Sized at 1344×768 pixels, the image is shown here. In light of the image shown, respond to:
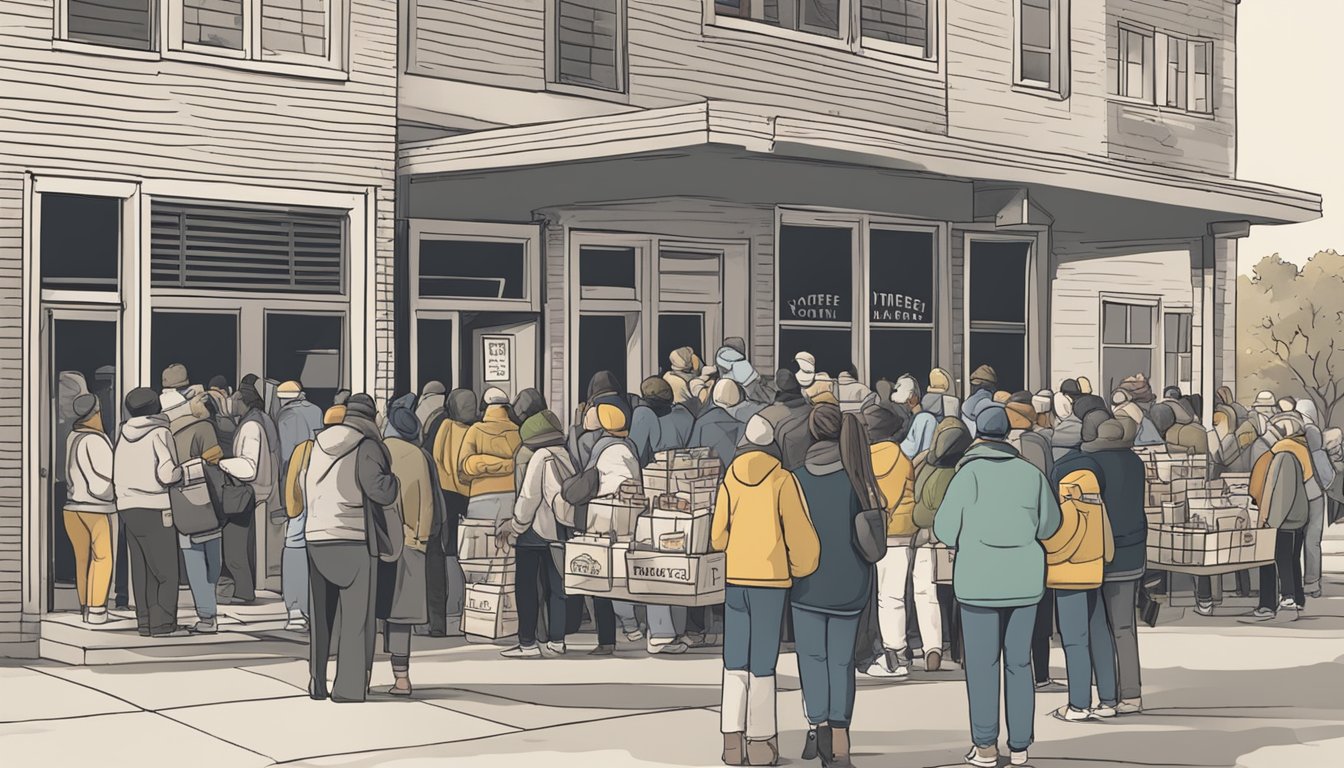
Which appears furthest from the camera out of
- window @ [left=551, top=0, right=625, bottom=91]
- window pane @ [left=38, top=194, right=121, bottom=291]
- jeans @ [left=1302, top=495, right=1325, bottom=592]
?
window @ [left=551, top=0, right=625, bottom=91]

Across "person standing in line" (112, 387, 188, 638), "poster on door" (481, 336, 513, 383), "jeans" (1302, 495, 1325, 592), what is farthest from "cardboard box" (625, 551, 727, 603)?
"jeans" (1302, 495, 1325, 592)

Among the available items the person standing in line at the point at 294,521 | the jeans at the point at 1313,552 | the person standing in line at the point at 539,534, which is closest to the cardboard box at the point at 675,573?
the person standing in line at the point at 539,534

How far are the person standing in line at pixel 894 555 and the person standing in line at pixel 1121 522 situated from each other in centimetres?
174

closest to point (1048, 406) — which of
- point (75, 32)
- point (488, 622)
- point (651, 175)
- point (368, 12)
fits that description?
point (651, 175)

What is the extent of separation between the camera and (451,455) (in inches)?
589

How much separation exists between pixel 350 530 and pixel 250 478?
7.12 ft

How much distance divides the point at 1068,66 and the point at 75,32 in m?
14.5

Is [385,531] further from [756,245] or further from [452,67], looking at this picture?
[756,245]

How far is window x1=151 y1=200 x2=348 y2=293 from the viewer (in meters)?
16.0

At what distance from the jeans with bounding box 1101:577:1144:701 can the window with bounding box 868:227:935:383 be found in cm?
1054

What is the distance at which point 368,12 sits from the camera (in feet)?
55.9

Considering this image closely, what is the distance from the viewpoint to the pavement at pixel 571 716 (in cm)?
1048

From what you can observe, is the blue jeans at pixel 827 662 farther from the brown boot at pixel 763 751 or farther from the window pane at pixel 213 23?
the window pane at pixel 213 23

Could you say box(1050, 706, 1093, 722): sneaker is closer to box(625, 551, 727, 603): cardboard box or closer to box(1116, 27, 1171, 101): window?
box(625, 551, 727, 603): cardboard box
